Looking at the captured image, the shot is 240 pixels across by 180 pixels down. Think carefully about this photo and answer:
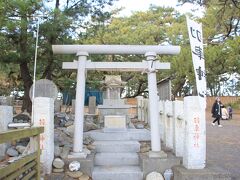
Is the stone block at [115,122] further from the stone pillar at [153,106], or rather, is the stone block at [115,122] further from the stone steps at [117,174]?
the stone steps at [117,174]

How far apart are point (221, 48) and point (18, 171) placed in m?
25.3

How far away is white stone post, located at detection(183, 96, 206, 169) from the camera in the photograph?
7176mm

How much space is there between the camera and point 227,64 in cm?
2761

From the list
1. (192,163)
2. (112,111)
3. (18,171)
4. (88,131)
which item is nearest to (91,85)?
(112,111)

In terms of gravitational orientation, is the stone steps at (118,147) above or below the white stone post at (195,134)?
below

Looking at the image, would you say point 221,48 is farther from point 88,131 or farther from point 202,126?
point 202,126

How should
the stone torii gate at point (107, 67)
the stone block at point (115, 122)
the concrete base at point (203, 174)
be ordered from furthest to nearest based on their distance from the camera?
the stone block at point (115, 122), the stone torii gate at point (107, 67), the concrete base at point (203, 174)

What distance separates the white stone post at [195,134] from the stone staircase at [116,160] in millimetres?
1392

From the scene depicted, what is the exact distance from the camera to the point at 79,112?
840 centimetres

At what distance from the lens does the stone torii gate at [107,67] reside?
8.39 meters

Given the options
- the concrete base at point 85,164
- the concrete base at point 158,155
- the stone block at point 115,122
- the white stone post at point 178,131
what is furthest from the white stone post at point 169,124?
the stone block at point 115,122

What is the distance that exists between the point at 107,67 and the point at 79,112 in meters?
1.31

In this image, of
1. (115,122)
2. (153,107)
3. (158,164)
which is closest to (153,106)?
(153,107)

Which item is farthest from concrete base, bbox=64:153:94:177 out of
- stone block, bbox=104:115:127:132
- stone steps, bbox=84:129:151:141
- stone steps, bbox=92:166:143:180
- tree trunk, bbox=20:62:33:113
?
tree trunk, bbox=20:62:33:113
